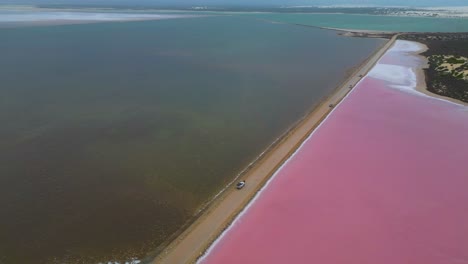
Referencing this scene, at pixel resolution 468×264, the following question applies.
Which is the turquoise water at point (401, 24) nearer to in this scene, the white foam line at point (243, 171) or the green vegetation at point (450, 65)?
the green vegetation at point (450, 65)

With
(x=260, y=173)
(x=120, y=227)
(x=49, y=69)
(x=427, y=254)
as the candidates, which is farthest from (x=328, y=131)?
(x=49, y=69)

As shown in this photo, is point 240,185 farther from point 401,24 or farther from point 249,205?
point 401,24

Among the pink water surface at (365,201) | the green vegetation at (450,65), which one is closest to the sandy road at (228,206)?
the pink water surface at (365,201)

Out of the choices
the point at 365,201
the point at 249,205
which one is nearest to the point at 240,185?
the point at 249,205

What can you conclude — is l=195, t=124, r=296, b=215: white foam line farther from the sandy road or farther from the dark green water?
the dark green water

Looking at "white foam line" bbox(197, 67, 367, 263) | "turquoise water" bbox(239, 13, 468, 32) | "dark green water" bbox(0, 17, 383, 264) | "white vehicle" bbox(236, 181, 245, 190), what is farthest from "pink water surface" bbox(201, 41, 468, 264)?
"turquoise water" bbox(239, 13, 468, 32)

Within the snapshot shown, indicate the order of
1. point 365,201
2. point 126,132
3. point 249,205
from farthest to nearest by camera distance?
1. point 126,132
2. point 365,201
3. point 249,205
